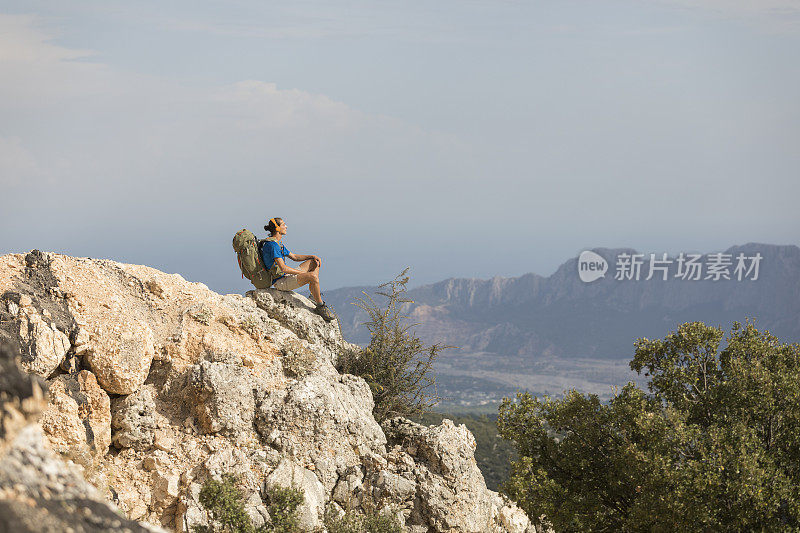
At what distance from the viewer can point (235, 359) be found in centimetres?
1365

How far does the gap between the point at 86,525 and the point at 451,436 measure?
10.9 m

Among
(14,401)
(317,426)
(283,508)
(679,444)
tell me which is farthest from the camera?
(317,426)

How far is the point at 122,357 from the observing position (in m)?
12.4

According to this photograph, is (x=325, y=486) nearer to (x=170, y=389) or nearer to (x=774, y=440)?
(x=170, y=389)

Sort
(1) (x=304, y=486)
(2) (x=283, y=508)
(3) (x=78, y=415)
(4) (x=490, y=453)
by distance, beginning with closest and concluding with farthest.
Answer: (3) (x=78, y=415)
(2) (x=283, y=508)
(1) (x=304, y=486)
(4) (x=490, y=453)

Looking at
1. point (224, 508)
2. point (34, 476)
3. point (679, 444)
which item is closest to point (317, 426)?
point (224, 508)

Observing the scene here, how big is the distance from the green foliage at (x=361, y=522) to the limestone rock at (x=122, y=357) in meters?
4.51

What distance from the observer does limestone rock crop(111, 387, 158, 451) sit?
12.2 metres

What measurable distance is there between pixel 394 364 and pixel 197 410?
5.44 meters

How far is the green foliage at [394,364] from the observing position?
53.3ft

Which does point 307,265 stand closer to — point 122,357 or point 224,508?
point 122,357

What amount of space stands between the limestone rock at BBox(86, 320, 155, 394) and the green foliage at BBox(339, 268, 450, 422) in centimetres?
504

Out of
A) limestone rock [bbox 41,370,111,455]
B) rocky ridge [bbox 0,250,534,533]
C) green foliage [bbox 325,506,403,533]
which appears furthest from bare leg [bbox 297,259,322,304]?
green foliage [bbox 325,506,403,533]

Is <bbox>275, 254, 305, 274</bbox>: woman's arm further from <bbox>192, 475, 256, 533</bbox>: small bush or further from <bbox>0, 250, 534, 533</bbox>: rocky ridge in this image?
<bbox>192, 475, 256, 533</bbox>: small bush
